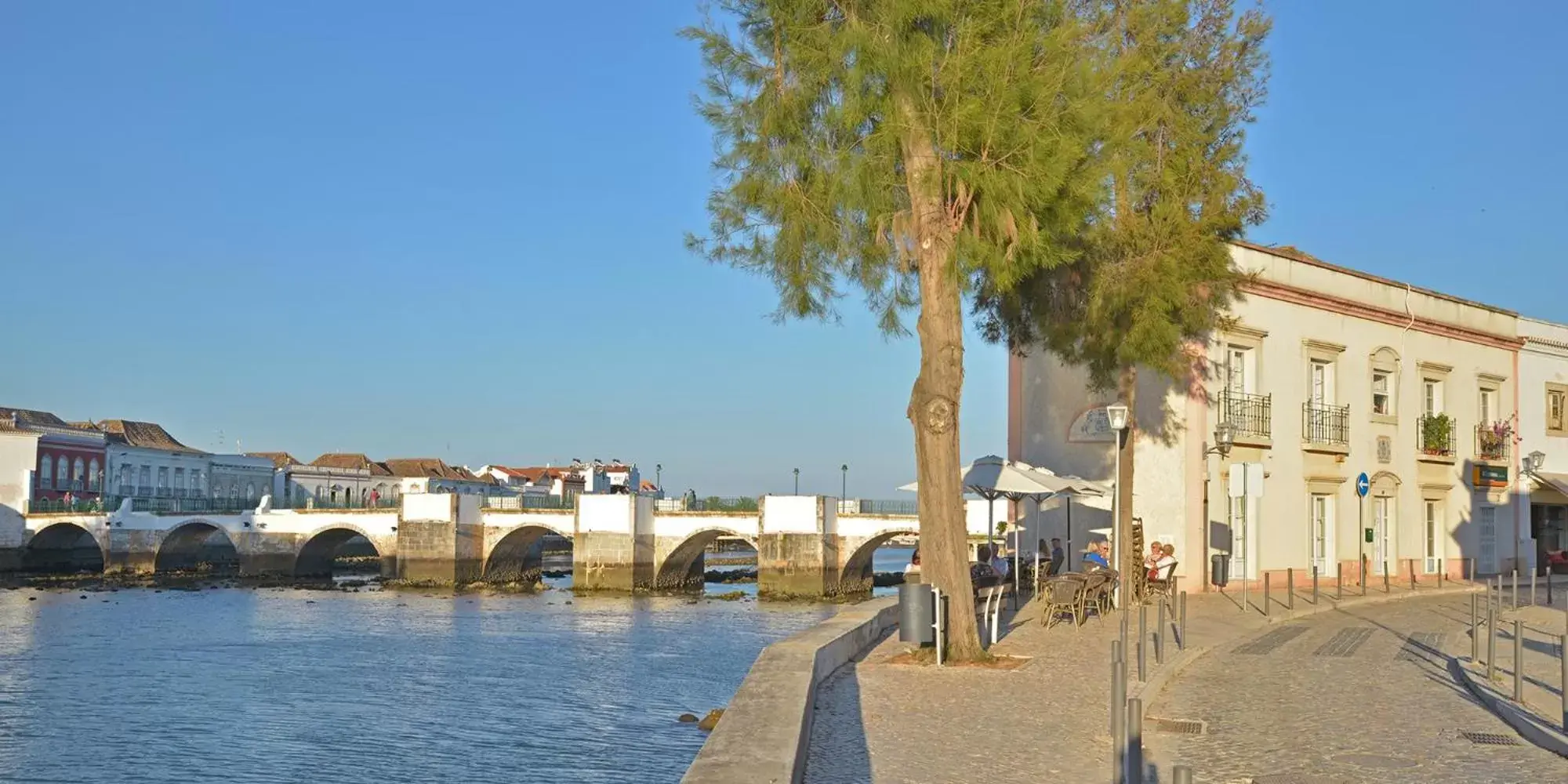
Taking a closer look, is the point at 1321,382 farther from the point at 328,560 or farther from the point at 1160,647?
the point at 328,560

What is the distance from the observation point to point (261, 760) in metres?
18.8

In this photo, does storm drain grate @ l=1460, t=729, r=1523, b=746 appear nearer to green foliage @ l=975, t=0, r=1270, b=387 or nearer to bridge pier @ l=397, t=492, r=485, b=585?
green foliage @ l=975, t=0, r=1270, b=387

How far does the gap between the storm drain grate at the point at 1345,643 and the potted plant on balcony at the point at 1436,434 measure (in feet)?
45.9

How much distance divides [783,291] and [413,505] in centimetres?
5002

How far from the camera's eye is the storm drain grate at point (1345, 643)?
16.9 meters

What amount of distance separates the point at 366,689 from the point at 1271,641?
16774 millimetres

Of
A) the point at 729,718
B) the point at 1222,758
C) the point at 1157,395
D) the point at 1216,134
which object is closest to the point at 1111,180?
the point at 1216,134

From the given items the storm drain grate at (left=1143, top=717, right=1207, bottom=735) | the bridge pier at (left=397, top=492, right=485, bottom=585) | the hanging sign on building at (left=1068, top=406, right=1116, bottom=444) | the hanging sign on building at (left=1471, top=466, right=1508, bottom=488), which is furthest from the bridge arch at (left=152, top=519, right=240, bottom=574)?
the storm drain grate at (left=1143, top=717, right=1207, bottom=735)

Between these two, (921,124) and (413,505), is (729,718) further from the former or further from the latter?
(413,505)

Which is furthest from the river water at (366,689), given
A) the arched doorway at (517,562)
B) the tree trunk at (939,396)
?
the arched doorway at (517,562)

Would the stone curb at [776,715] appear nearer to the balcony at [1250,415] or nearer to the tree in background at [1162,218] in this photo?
the tree in background at [1162,218]

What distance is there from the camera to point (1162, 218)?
855 inches

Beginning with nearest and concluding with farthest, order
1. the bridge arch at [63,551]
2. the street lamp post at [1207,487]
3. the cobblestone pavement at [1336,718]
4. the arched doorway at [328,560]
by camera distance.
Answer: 1. the cobblestone pavement at [1336,718]
2. the street lamp post at [1207,487]
3. the arched doorway at [328,560]
4. the bridge arch at [63,551]

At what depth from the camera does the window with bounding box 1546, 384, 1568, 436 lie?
37.8m
